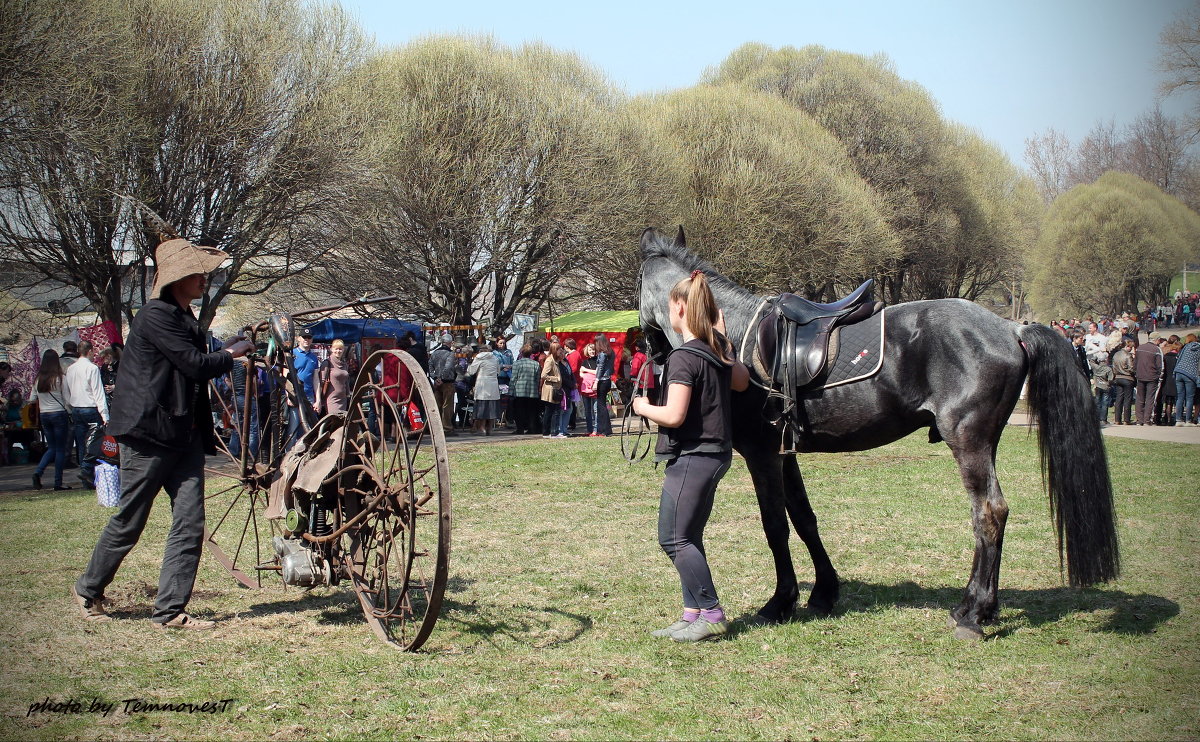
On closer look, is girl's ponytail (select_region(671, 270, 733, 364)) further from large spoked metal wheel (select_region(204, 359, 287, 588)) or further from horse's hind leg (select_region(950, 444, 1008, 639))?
large spoked metal wheel (select_region(204, 359, 287, 588))

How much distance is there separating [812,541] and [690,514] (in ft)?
4.07

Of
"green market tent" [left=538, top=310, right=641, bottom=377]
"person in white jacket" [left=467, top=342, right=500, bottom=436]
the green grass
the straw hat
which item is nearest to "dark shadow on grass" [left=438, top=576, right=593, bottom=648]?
the green grass

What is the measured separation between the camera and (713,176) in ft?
117

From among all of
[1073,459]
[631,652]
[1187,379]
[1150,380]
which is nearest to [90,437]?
[631,652]

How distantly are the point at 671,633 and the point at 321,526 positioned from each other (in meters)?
2.10

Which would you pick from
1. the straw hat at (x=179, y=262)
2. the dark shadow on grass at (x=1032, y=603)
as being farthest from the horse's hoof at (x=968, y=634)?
the straw hat at (x=179, y=262)

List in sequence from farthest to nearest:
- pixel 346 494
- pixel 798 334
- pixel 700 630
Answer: pixel 798 334 → pixel 346 494 → pixel 700 630

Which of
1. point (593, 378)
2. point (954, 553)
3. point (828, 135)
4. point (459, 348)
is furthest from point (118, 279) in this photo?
point (828, 135)

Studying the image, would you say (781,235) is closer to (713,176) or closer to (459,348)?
(713,176)

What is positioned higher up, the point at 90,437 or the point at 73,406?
the point at 73,406

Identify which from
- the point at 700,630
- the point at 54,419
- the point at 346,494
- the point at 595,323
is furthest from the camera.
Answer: the point at 595,323

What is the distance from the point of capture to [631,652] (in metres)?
5.01

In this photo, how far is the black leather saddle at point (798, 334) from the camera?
561cm

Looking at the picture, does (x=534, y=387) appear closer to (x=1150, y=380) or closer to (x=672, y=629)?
(x=1150, y=380)
